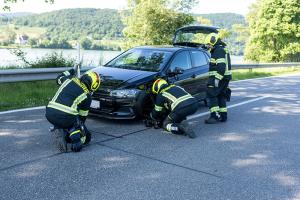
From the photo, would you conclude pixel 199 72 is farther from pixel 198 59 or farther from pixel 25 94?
pixel 25 94

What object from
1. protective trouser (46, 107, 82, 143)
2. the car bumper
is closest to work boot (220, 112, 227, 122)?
the car bumper

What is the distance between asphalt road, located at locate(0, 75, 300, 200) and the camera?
4262 millimetres

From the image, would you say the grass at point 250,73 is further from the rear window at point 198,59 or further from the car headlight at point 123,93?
the car headlight at point 123,93

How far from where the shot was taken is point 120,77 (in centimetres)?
753

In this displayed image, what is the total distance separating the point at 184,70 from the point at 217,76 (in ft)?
2.77

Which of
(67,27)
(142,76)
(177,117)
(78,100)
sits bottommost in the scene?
(177,117)

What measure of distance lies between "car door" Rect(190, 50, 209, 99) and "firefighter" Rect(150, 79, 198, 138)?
2.05 m

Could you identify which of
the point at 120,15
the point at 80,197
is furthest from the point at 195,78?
the point at 120,15

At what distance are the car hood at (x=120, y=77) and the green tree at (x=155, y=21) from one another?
14.3 metres

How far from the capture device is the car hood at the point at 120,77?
729 centimetres

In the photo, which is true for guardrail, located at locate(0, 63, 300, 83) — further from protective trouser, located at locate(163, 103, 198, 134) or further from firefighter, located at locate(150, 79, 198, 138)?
protective trouser, located at locate(163, 103, 198, 134)

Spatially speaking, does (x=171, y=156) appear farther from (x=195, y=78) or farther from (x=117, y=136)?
(x=195, y=78)

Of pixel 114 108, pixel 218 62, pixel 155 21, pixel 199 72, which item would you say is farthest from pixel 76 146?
pixel 155 21

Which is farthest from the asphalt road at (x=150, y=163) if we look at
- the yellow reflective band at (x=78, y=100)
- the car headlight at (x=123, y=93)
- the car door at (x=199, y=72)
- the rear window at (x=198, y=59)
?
the rear window at (x=198, y=59)
